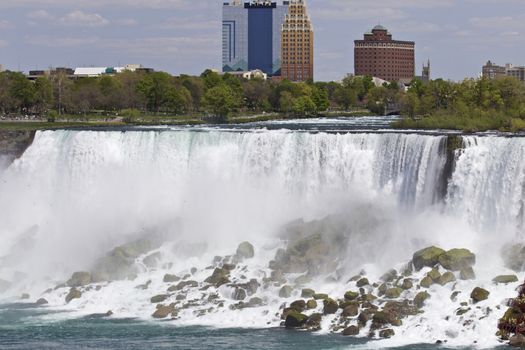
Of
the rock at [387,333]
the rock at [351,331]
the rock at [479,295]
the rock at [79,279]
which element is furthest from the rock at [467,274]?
the rock at [79,279]

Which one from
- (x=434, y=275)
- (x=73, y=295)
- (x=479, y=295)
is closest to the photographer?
(x=479, y=295)

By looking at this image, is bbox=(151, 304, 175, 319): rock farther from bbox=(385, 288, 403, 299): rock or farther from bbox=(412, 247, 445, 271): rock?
bbox=(412, 247, 445, 271): rock

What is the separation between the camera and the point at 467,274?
3781 cm

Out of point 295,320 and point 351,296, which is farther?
point 351,296

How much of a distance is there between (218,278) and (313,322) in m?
6.37

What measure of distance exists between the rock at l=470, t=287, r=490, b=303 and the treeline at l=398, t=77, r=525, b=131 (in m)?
21.7

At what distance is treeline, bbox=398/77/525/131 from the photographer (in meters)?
58.1

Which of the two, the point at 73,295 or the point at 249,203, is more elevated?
the point at 249,203

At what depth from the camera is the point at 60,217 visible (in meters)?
52.6

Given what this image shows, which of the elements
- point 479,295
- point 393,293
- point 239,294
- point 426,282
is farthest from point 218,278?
point 479,295

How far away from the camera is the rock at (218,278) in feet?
134

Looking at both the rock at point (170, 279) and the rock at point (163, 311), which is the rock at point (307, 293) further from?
the rock at point (170, 279)

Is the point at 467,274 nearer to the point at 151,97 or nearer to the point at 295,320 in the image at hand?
the point at 295,320

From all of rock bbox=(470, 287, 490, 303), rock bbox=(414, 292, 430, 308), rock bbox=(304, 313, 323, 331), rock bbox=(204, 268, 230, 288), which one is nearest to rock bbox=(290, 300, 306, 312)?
rock bbox=(304, 313, 323, 331)
